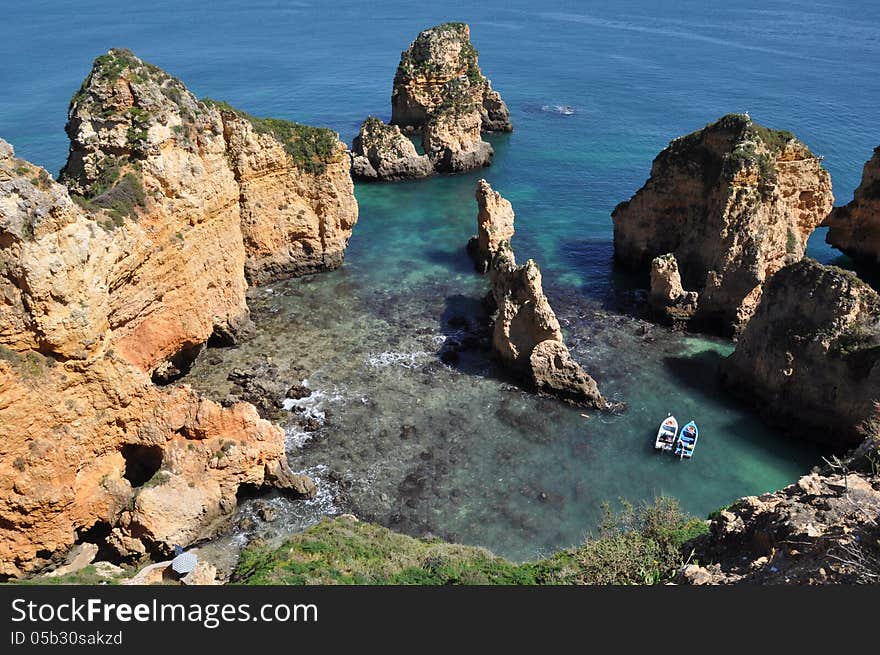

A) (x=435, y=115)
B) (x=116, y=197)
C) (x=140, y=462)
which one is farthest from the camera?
(x=435, y=115)

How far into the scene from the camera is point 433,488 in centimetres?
2916

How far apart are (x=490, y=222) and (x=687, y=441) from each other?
21953 millimetres

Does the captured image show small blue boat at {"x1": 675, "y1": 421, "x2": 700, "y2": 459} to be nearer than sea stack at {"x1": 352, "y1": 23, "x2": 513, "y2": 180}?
Yes

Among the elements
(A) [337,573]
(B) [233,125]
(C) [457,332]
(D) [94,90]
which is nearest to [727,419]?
(C) [457,332]

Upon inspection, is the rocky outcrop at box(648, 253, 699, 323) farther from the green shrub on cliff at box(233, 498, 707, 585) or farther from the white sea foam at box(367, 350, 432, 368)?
the green shrub on cliff at box(233, 498, 707, 585)

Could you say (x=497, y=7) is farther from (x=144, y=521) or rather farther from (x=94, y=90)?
(x=144, y=521)

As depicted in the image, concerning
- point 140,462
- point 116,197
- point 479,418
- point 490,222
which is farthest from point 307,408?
point 490,222

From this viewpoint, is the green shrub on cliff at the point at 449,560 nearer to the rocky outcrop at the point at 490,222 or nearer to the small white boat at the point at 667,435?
the small white boat at the point at 667,435

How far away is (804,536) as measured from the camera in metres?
15.8

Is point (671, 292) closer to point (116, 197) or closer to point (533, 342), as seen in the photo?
point (533, 342)

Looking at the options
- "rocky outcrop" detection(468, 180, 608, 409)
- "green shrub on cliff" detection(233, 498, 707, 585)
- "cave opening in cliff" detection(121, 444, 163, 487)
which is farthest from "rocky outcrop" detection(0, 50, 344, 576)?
"rocky outcrop" detection(468, 180, 608, 409)

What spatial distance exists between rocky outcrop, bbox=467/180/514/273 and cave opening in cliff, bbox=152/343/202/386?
2199 cm

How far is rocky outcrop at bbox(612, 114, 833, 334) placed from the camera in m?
39.8

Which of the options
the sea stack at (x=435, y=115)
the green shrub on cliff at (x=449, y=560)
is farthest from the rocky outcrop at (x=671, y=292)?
the sea stack at (x=435, y=115)
